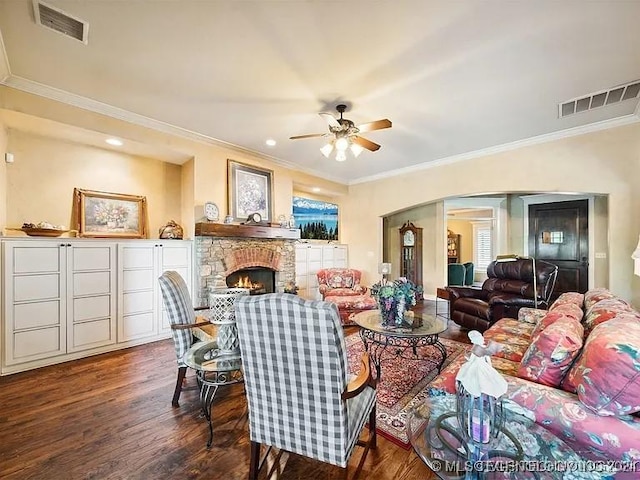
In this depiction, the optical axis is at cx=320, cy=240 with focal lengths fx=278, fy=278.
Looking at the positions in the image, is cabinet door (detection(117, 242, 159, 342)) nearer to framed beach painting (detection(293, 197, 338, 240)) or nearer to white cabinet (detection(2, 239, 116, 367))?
white cabinet (detection(2, 239, 116, 367))

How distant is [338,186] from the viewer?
675cm

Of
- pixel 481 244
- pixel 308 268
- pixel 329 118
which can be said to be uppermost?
pixel 329 118

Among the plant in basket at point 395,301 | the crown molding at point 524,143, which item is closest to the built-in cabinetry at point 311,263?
the crown molding at point 524,143

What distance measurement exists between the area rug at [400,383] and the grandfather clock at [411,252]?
3.56 m

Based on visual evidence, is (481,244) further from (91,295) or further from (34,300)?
(34,300)

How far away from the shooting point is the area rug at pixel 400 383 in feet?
6.70

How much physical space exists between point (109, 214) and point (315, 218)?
12.9 ft

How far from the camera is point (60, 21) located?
2.12 meters

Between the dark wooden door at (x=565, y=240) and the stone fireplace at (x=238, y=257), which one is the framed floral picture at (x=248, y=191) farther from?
the dark wooden door at (x=565, y=240)

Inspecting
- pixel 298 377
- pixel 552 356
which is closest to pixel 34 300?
pixel 298 377

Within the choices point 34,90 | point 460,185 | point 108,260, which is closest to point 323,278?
point 460,185

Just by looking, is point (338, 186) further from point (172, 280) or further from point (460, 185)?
point (172, 280)


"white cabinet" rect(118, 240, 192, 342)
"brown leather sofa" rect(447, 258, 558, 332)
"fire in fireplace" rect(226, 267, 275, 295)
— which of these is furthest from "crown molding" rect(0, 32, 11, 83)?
"brown leather sofa" rect(447, 258, 558, 332)

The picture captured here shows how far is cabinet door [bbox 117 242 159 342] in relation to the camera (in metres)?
3.64
